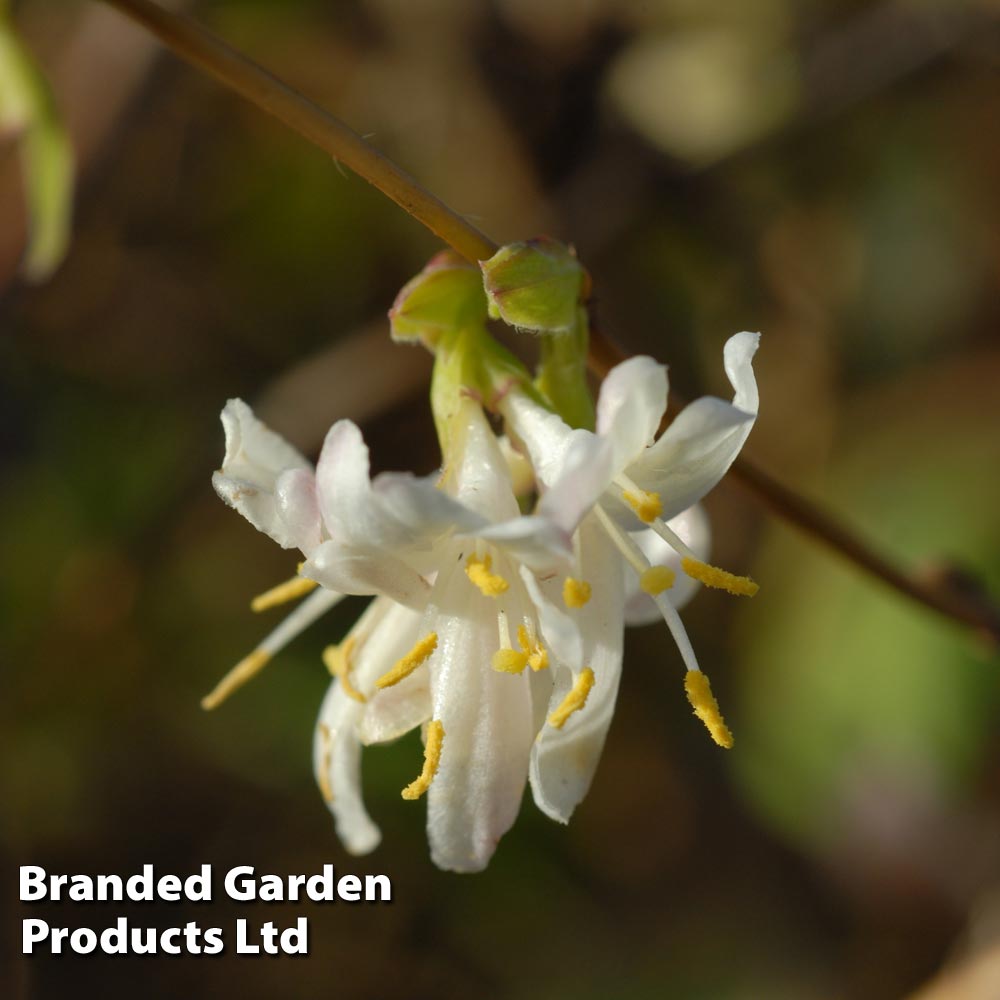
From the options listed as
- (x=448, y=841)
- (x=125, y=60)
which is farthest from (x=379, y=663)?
(x=125, y=60)

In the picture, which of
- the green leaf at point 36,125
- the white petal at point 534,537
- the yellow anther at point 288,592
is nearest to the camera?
the white petal at point 534,537

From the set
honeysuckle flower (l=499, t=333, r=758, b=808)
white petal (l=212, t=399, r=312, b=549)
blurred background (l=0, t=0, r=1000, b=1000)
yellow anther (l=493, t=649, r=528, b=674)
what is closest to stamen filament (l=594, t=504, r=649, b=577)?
honeysuckle flower (l=499, t=333, r=758, b=808)

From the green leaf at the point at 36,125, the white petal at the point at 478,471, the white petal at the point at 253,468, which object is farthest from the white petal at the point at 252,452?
the green leaf at the point at 36,125

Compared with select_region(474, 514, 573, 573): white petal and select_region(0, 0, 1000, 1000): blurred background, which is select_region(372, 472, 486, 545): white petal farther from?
select_region(0, 0, 1000, 1000): blurred background

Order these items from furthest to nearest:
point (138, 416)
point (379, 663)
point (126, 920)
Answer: point (138, 416) → point (126, 920) → point (379, 663)

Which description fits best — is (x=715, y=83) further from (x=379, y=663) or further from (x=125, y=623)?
(x=379, y=663)

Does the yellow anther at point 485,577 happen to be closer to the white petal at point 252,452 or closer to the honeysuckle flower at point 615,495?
the honeysuckle flower at point 615,495
